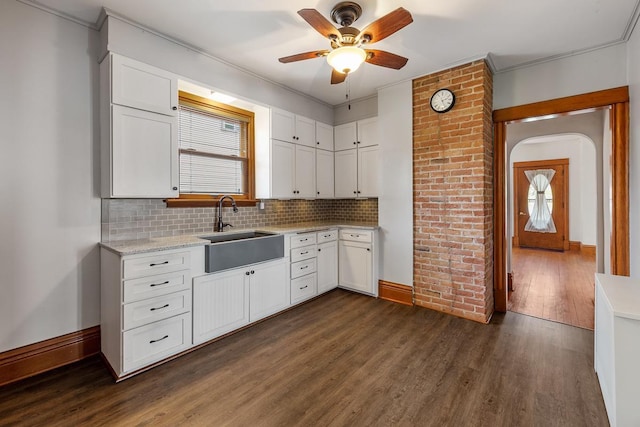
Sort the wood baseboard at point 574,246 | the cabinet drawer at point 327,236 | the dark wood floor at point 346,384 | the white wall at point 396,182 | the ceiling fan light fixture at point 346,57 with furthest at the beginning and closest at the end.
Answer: the wood baseboard at point 574,246 < the cabinet drawer at point 327,236 < the white wall at point 396,182 < the ceiling fan light fixture at point 346,57 < the dark wood floor at point 346,384

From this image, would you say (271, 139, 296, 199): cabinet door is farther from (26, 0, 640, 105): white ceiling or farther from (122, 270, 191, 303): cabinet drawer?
(122, 270, 191, 303): cabinet drawer

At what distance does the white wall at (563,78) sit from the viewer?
2.58 metres

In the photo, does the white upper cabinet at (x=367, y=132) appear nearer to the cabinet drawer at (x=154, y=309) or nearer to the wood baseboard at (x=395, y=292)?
the wood baseboard at (x=395, y=292)

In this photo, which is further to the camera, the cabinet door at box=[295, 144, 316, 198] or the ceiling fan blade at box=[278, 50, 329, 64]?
the cabinet door at box=[295, 144, 316, 198]

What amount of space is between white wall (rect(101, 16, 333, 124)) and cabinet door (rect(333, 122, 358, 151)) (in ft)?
1.89

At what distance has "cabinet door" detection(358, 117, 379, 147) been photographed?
387 centimetres

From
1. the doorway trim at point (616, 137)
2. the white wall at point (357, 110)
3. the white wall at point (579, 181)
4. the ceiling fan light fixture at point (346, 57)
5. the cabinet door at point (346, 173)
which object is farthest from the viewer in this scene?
the white wall at point (579, 181)

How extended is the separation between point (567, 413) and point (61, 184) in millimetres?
3784

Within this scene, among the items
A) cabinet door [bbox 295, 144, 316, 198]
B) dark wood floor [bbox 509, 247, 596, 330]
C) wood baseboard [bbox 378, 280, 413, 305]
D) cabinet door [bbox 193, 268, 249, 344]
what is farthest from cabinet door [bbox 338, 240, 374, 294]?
dark wood floor [bbox 509, 247, 596, 330]

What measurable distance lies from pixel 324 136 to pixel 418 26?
2.02 meters

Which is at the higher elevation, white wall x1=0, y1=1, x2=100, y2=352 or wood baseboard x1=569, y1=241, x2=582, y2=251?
white wall x1=0, y1=1, x2=100, y2=352

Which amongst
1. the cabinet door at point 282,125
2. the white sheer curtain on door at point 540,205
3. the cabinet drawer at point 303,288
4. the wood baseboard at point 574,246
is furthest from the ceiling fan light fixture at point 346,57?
the wood baseboard at point 574,246

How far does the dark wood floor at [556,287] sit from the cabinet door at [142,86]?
13.7ft

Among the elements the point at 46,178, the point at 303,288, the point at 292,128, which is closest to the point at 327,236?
the point at 303,288
